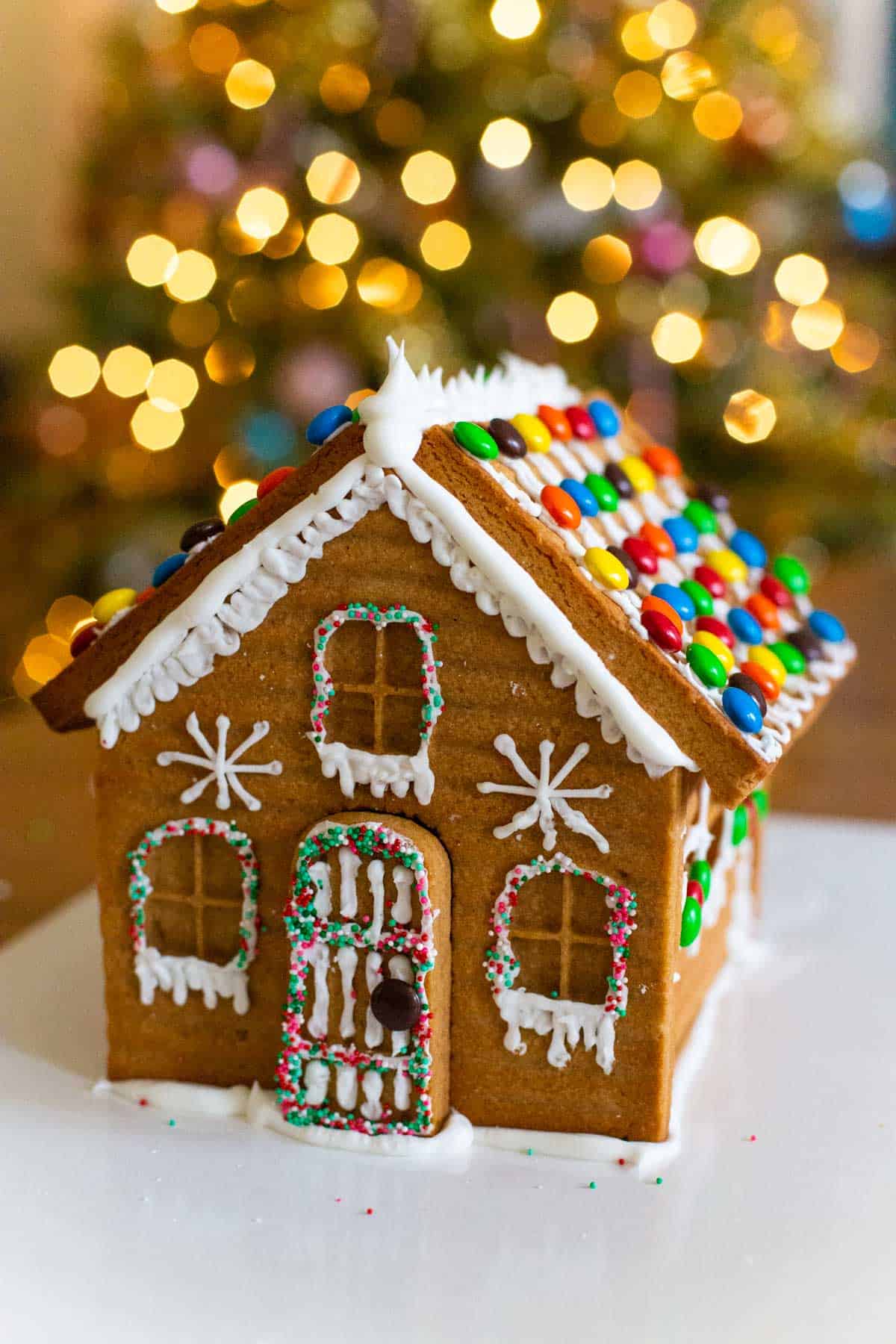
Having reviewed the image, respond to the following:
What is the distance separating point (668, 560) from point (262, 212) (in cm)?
157

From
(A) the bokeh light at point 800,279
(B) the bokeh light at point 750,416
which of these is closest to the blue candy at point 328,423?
(B) the bokeh light at point 750,416

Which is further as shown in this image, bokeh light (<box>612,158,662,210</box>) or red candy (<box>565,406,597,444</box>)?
bokeh light (<box>612,158,662,210</box>)

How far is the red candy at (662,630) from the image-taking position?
1.14 m

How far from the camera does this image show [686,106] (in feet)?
9.08

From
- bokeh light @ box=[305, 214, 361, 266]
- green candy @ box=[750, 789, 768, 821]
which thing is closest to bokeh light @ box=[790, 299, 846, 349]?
bokeh light @ box=[305, 214, 361, 266]

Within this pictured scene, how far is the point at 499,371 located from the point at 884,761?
1348mm

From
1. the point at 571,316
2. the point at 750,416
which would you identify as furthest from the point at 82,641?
the point at 750,416

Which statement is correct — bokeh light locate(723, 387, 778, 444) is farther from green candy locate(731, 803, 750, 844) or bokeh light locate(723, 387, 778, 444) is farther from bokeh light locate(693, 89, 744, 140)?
green candy locate(731, 803, 750, 844)

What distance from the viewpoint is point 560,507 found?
46.5 inches

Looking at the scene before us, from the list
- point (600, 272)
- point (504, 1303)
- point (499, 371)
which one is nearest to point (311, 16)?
point (600, 272)

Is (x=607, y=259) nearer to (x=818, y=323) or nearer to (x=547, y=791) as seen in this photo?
Result: (x=818, y=323)

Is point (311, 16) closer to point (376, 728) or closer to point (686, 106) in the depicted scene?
point (686, 106)

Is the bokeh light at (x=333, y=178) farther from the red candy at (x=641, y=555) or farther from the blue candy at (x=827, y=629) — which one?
the red candy at (x=641, y=555)

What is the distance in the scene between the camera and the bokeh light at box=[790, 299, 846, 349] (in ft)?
10.8
